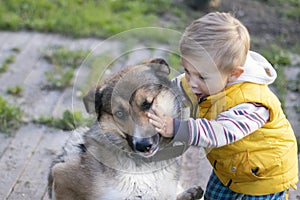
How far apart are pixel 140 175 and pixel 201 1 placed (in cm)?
465

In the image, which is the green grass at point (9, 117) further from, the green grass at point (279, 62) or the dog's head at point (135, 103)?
the green grass at point (279, 62)

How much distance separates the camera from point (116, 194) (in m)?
3.47

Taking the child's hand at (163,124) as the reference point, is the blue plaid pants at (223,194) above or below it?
below

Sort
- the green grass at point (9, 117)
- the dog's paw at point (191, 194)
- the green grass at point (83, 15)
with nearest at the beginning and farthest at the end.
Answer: the dog's paw at point (191, 194)
the green grass at point (9, 117)
the green grass at point (83, 15)

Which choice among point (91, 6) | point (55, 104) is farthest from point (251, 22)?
point (55, 104)

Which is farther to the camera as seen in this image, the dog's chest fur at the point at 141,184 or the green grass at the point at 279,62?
the green grass at the point at 279,62

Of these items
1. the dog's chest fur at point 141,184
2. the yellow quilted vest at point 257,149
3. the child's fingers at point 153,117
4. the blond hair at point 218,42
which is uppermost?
the blond hair at point 218,42

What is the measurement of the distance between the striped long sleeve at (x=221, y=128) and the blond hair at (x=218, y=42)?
0.92ft

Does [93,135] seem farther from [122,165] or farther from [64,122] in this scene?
[64,122]

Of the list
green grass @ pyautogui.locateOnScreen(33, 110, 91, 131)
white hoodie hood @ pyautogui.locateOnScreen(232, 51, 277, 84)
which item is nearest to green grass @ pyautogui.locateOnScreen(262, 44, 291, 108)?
green grass @ pyautogui.locateOnScreen(33, 110, 91, 131)

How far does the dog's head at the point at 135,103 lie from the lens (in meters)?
3.06

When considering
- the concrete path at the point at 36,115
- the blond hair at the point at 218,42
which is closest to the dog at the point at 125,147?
the concrete path at the point at 36,115

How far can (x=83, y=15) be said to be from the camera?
23.6 ft

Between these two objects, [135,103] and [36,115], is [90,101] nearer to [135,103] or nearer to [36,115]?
[135,103]
